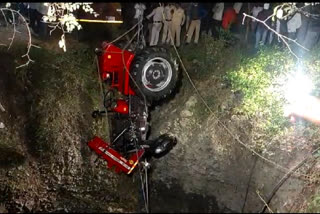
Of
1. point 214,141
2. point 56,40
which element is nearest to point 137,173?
point 214,141

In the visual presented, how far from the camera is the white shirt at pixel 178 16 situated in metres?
9.75

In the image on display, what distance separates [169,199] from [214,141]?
5.95 feet

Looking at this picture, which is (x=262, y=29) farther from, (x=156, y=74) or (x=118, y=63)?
(x=118, y=63)

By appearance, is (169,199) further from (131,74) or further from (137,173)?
(131,74)

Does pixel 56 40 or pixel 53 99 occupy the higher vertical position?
pixel 56 40

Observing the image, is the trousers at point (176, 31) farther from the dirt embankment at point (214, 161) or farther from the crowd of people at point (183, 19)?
the dirt embankment at point (214, 161)

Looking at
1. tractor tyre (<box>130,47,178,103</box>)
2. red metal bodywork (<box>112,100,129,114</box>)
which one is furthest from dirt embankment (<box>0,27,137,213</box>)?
tractor tyre (<box>130,47,178,103</box>)

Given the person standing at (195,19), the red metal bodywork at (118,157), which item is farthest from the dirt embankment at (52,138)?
the person standing at (195,19)

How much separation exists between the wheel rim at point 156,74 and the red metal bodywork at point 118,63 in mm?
332

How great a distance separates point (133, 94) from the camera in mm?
6895

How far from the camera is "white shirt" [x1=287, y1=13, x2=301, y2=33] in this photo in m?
8.81

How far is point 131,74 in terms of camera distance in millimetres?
6602

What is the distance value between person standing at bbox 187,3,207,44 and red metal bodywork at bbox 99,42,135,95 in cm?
360

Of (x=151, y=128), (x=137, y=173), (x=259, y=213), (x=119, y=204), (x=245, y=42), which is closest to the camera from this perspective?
(x=259, y=213)
